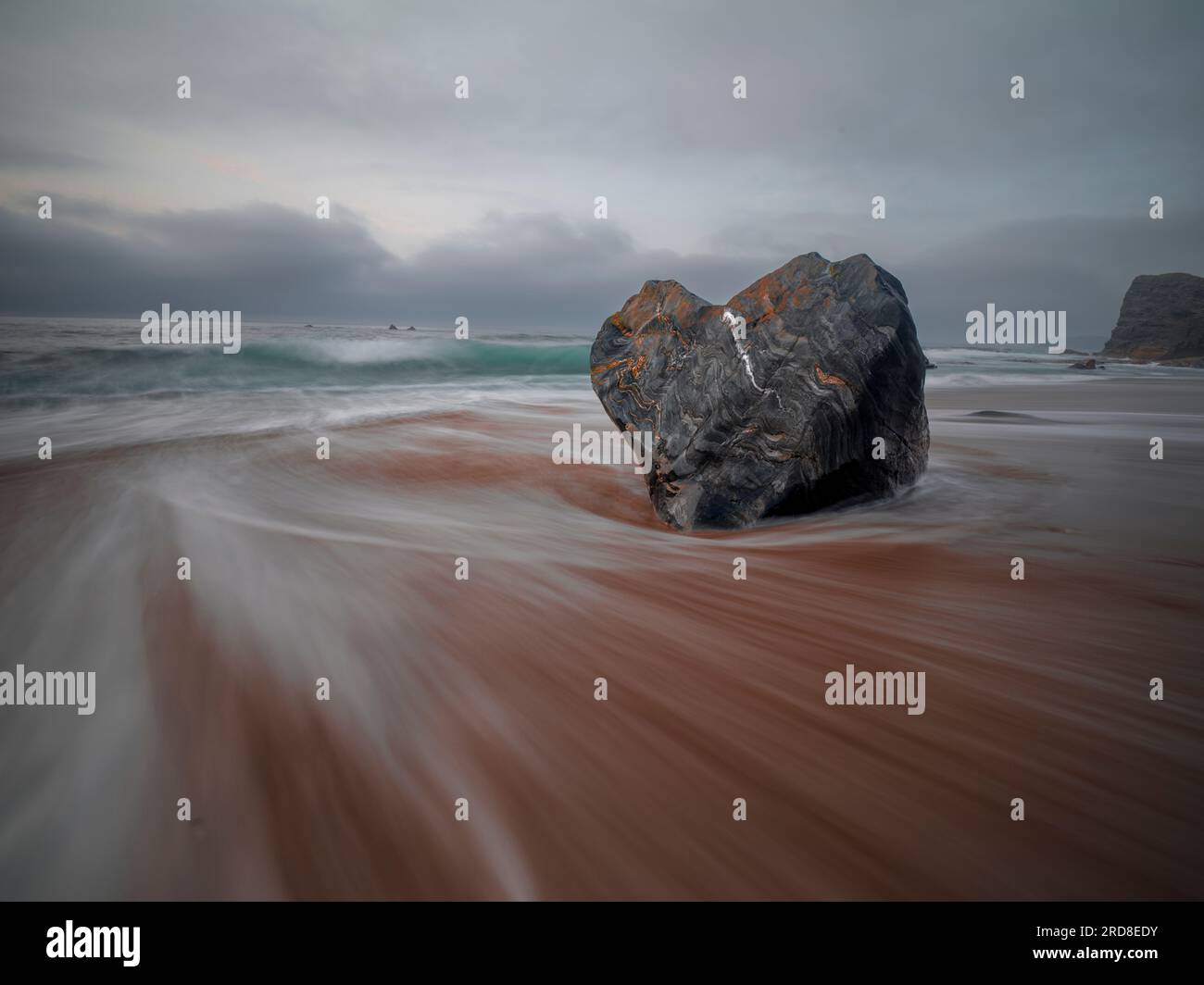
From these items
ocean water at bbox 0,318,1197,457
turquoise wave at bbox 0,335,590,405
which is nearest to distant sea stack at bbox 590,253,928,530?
ocean water at bbox 0,318,1197,457

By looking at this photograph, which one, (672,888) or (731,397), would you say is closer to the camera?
(672,888)

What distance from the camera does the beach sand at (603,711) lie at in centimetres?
127

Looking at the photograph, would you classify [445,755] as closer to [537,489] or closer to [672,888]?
[672,888]

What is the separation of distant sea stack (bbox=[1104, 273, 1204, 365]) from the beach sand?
188 ft

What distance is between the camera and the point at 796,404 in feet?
13.3

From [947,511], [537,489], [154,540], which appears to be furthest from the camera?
[537,489]

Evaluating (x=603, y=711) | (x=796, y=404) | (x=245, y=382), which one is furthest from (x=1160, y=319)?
(x=603, y=711)

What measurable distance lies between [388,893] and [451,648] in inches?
41.2

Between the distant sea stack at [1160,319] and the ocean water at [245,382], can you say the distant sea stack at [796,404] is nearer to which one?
the ocean water at [245,382]

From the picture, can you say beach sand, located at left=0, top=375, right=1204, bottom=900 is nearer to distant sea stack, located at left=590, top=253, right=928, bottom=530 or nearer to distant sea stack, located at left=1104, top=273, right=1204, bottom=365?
distant sea stack, located at left=590, top=253, right=928, bottom=530

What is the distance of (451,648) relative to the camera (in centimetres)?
221
